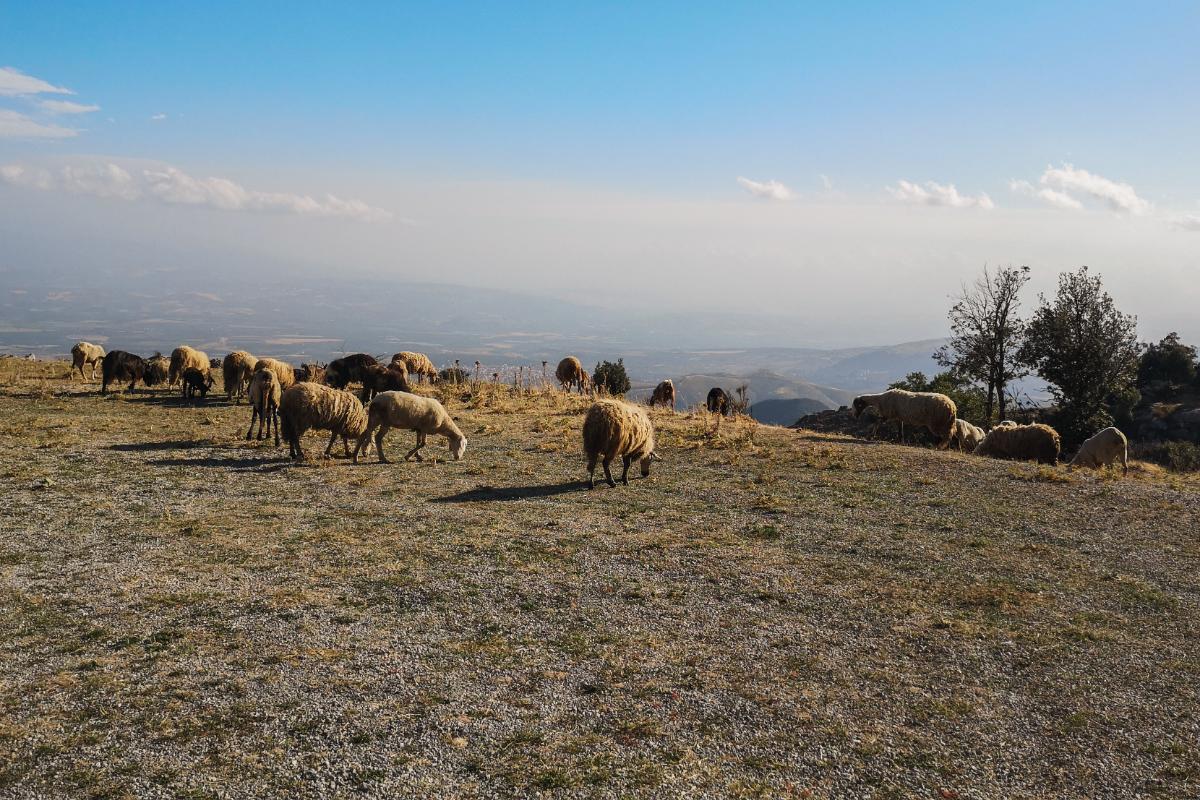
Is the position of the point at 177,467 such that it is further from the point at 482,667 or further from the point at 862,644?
the point at 862,644

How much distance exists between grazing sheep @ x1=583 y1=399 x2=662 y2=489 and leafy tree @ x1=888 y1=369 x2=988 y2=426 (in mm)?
25924

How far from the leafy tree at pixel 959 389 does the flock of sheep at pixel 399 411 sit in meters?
12.8

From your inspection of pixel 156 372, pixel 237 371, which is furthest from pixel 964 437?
pixel 156 372

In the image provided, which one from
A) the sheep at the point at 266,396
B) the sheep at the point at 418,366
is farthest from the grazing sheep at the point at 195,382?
the sheep at the point at 418,366

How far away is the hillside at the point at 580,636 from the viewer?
20.4ft

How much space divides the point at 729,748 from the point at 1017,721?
300 cm

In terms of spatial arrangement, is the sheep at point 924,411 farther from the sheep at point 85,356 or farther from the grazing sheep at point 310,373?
the sheep at point 85,356

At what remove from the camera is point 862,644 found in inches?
347

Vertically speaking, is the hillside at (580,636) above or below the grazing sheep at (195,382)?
below

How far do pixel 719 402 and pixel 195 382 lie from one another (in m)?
19.7

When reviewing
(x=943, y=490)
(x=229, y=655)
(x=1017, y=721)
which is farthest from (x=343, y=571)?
(x=943, y=490)

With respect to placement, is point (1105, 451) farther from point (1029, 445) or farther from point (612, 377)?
point (612, 377)

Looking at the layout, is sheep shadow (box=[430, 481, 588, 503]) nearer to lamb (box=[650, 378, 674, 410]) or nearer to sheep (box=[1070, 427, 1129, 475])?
sheep (box=[1070, 427, 1129, 475])

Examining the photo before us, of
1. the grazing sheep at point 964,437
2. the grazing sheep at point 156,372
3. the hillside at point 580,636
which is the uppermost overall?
the grazing sheep at point 156,372
